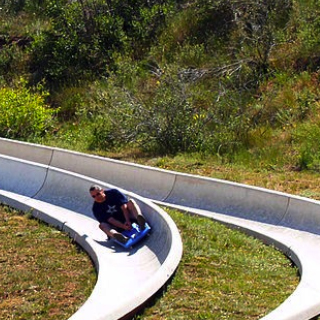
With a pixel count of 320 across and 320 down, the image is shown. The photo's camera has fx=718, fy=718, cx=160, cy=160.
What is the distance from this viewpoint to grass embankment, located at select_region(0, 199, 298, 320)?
744 centimetres

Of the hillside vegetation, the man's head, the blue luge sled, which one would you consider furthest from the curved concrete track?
the hillside vegetation

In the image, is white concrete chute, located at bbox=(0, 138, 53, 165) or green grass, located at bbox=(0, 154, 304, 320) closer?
green grass, located at bbox=(0, 154, 304, 320)

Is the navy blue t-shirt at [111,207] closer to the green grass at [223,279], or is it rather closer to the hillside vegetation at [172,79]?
the green grass at [223,279]

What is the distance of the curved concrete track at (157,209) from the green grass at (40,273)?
253 mm

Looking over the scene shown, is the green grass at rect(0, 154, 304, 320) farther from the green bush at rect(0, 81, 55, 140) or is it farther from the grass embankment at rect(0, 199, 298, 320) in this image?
the green bush at rect(0, 81, 55, 140)

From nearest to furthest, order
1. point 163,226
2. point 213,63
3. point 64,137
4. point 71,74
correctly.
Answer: point 163,226, point 64,137, point 213,63, point 71,74

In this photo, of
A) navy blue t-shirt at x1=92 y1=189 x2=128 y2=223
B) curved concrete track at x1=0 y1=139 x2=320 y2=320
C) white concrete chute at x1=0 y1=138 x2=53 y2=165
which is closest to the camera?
curved concrete track at x1=0 y1=139 x2=320 y2=320

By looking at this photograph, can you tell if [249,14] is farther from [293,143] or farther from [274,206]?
[274,206]

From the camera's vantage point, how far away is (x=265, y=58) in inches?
782

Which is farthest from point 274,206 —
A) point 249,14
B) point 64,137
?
point 249,14

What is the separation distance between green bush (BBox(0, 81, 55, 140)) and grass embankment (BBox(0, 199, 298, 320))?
296 inches

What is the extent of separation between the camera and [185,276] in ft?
27.9

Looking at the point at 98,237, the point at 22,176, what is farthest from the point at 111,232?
the point at 22,176

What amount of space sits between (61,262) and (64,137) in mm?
9937
